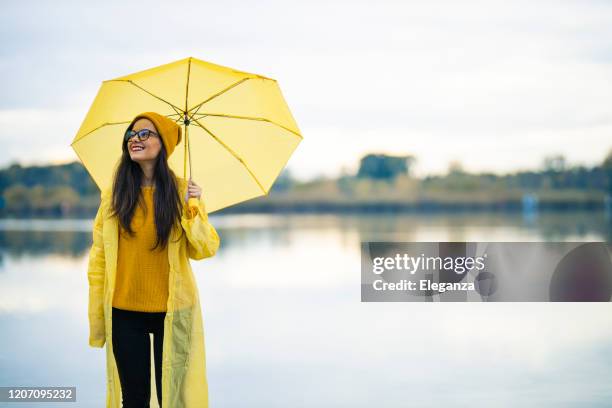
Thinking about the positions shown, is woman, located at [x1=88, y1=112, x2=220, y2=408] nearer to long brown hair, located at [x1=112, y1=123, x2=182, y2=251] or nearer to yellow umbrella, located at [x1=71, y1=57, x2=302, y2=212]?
long brown hair, located at [x1=112, y1=123, x2=182, y2=251]

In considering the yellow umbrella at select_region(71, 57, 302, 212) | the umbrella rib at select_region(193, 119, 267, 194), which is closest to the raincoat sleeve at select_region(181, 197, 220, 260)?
the yellow umbrella at select_region(71, 57, 302, 212)

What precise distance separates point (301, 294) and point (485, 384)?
3123 mm

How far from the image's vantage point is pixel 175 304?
9.96 feet

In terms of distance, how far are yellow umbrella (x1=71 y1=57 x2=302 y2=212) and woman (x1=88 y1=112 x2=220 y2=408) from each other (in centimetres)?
50

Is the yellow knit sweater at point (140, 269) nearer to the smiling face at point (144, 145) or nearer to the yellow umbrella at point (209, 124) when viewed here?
the smiling face at point (144, 145)

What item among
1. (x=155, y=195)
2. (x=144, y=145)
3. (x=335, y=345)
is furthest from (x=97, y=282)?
(x=335, y=345)

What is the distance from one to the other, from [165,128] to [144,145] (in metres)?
0.11

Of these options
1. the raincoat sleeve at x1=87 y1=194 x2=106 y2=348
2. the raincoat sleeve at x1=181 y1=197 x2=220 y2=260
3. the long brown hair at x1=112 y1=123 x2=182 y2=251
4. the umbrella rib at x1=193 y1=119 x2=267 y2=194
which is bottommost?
the raincoat sleeve at x1=87 y1=194 x2=106 y2=348

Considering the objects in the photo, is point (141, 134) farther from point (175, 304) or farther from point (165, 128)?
point (175, 304)

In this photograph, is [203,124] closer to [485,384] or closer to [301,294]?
[485,384]

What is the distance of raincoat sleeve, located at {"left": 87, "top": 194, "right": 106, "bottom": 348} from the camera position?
3.01 meters

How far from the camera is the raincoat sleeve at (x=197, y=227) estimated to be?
2.98m

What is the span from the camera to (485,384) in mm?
4598

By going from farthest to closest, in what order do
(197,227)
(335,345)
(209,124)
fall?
(335,345), (209,124), (197,227)
